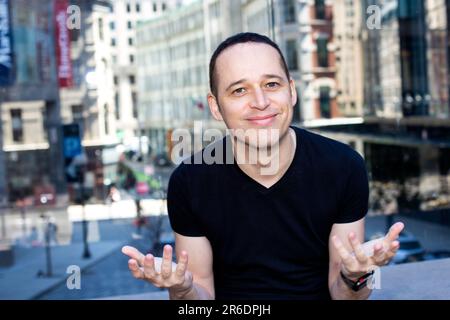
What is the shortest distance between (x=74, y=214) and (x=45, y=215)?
457mm

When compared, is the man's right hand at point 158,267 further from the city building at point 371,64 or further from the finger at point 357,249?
the city building at point 371,64

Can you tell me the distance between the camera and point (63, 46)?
23.6 feet

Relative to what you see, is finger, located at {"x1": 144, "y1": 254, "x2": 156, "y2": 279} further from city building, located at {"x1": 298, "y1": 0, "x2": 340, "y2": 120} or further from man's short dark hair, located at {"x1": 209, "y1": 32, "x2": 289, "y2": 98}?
city building, located at {"x1": 298, "y1": 0, "x2": 340, "y2": 120}

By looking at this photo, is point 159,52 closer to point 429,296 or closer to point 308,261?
point 429,296

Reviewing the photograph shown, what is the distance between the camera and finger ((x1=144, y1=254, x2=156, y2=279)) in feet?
4.38

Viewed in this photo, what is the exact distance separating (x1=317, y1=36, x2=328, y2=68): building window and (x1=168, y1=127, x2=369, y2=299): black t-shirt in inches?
312

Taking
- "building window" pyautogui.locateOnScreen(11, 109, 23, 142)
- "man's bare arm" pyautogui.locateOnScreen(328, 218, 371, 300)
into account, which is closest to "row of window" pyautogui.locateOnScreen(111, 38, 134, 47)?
"building window" pyautogui.locateOnScreen(11, 109, 23, 142)

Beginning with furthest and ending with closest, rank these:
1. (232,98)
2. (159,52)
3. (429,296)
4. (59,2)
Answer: (59,2)
(159,52)
(429,296)
(232,98)

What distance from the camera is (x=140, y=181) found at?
6.45m

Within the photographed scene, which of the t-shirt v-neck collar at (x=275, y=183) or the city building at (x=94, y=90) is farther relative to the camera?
the city building at (x=94, y=90)

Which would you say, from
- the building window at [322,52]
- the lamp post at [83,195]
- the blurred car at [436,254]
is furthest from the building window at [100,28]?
the blurred car at [436,254]

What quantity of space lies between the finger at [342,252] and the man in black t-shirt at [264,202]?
214 mm

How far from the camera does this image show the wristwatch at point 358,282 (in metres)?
1.46

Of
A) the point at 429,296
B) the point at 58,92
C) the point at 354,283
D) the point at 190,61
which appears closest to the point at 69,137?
the point at 58,92
